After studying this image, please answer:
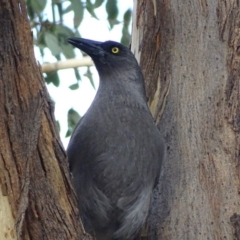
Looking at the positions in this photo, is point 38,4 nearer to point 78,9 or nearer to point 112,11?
point 78,9

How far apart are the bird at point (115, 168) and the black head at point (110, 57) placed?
0.35m

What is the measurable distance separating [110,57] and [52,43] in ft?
3.75

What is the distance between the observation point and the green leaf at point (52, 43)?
4582 mm

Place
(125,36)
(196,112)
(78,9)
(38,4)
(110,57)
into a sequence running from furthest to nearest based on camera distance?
1. (125,36)
2. (78,9)
3. (38,4)
4. (110,57)
5. (196,112)

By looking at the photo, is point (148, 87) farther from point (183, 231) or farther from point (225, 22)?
point (183, 231)

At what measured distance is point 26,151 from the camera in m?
2.14

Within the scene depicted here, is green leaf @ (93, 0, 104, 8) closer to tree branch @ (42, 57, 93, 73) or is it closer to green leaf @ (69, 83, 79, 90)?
tree branch @ (42, 57, 93, 73)

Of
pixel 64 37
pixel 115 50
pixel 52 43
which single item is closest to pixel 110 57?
pixel 115 50

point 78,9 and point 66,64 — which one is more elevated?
point 78,9

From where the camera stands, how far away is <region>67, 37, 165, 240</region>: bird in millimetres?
3010

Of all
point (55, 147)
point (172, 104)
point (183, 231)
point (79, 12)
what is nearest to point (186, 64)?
point (172, 104)

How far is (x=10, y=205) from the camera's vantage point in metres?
2.12

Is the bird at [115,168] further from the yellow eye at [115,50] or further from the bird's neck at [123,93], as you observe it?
the yellow eye at [115,50]

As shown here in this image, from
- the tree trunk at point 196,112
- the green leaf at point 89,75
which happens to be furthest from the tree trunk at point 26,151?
the green leaf at point 89,75
